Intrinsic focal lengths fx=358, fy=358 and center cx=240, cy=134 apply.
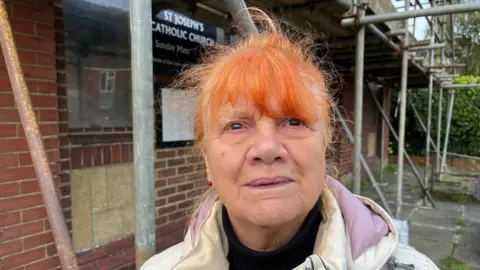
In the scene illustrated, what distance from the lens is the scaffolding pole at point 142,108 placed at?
4.32 ft

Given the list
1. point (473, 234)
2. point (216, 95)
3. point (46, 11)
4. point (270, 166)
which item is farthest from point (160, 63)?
point (473, 234)

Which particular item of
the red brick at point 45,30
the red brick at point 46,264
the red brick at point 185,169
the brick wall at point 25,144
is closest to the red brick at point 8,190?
the brick wall at point 25,144

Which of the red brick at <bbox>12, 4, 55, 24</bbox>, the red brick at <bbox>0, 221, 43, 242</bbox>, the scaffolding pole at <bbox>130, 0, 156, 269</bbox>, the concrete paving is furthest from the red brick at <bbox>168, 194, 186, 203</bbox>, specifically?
the concrete paving

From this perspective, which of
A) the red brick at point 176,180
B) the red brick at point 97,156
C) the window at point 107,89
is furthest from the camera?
the red brick at point 176,180

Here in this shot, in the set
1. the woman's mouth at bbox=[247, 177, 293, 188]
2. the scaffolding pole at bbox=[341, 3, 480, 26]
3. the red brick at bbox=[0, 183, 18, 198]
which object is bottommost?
the red brick at bbox=[0, 183, 18, 198]

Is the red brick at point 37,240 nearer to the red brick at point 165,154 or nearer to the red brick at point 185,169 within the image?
the red brick at point 165,154

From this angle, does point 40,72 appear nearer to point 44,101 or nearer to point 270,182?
point 44,101

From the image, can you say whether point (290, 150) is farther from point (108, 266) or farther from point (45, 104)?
point (108, 266)

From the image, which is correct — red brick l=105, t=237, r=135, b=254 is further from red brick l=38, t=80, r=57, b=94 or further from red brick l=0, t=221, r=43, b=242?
red brick l=38, t=80, r=57, b=94

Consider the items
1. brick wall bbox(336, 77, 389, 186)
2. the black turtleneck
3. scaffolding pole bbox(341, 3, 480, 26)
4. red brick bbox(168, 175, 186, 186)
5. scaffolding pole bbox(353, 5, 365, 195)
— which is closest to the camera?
the black turtleneck

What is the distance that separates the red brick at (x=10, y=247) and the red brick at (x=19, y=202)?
210mm

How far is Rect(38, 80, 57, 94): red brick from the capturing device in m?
2.31

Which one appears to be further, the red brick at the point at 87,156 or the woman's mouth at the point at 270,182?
the red brick at the point at 87,156

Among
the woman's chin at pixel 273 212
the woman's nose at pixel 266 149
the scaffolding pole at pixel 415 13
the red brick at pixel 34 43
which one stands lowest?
the woman's chin at pixel 273 212
